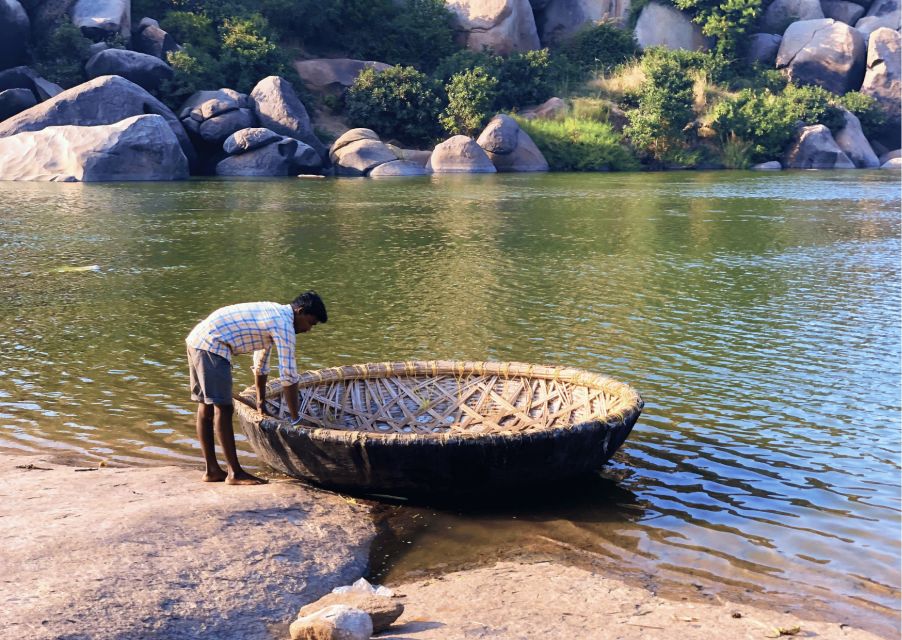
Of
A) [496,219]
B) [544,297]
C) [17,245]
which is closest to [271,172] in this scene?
[496,219]

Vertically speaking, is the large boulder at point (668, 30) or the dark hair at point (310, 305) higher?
the large boulder at point (668, 30)

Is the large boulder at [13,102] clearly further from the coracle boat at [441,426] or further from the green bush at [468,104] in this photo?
the coracle boat at [441,426]

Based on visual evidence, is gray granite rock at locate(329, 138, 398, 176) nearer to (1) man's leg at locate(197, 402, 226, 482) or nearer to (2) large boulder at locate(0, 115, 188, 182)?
(2) large boulder at locate(0, 115, 188, 182)

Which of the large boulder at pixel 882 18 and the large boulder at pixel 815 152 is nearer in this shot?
the large boulder at pixel 815 152

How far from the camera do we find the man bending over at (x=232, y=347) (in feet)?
20.6

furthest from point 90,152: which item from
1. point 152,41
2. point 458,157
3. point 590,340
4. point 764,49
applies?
point 764,49

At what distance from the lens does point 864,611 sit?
491cm

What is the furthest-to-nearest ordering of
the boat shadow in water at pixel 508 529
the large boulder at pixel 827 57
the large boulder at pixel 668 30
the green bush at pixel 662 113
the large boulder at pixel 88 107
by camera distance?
the large boulder at pixel 668 30
the large boulder at pixel 827 57
the green bush at pixel 662 113
the large boulder at pixel 88 107
the boat shadow in water at pixel 508 529

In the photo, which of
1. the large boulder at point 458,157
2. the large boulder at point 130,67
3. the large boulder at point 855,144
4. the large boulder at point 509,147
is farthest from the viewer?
the large boulder at point 855,144

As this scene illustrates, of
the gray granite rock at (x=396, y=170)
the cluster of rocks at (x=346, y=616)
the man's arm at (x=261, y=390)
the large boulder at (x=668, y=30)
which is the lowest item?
→ the cluster of rocks at (x=346, y=616)

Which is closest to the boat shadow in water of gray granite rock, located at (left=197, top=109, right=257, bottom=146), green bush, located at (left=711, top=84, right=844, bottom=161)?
gray granite rock, located at (left=197, top=109, right=257, bottom=146)

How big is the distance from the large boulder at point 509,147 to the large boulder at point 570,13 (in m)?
12.1

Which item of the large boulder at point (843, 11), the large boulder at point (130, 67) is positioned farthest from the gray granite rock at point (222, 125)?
the large boulder at point (843, 11)

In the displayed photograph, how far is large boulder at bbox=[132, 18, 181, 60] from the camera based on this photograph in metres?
36.2
